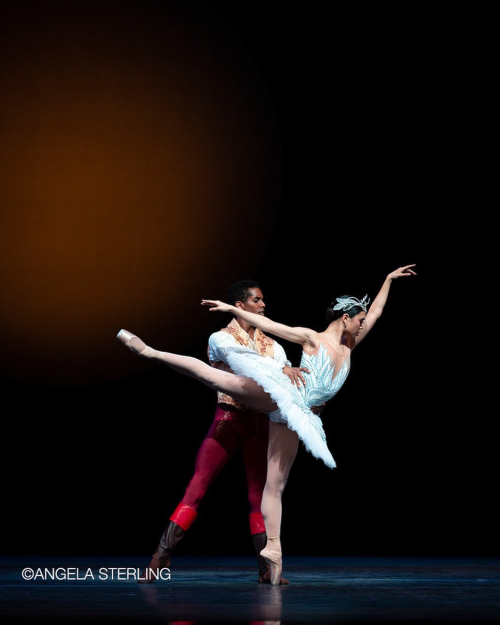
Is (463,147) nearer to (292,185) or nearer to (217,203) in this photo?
(292,185)

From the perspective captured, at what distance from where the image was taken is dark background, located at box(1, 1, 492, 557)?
5.93 metres

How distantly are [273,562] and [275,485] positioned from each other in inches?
11.9

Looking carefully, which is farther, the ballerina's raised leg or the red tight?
the red tight

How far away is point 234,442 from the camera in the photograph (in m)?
4.05

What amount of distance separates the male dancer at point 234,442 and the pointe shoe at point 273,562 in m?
0.07

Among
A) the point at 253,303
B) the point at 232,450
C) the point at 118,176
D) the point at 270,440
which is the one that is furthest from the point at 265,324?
the point at 118,176

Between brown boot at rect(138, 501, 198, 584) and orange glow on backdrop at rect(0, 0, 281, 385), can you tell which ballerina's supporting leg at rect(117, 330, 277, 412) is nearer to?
brown boot at rect(138, 501, 198, 584)

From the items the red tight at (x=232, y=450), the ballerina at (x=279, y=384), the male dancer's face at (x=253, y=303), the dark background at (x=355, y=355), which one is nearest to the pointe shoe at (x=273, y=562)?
the ballerina at (x=279, y=384)

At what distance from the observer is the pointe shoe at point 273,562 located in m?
3.74

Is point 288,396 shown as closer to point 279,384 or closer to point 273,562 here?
point 279,384

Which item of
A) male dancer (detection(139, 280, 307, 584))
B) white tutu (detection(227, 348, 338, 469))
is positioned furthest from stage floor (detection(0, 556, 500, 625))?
white tutu (detection(227, 348, 338, 469))

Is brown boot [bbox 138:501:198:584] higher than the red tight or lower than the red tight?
lower

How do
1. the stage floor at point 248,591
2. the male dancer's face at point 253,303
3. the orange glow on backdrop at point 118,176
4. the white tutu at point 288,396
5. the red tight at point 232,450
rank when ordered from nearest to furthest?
the stage floor at point 248,591
the white tutu at point 288,396
the red tight at point 232,450
the male dancer's face at point 253,303
the orange glow on backdrop at point 118,176

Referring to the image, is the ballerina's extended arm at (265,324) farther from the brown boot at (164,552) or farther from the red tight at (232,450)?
the brown boot at (164,552)
